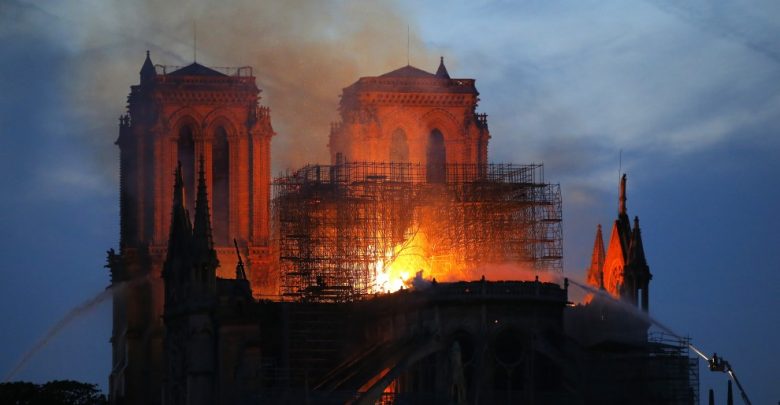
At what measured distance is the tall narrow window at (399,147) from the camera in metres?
136

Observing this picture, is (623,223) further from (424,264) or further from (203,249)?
(203,249)

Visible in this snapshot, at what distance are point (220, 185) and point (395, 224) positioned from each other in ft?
58.4

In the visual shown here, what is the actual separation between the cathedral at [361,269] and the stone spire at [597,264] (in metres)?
0.17

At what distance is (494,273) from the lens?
12562cm

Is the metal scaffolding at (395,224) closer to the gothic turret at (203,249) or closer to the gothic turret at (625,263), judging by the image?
the gothic turret at (625,263)

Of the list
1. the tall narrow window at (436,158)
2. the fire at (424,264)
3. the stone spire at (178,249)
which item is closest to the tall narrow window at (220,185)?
the tall narrow window at (436,158)

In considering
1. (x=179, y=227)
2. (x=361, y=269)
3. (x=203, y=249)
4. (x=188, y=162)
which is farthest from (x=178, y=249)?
(x=188, y=162)

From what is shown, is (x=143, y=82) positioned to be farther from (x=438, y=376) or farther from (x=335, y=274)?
(x=438, y=376)

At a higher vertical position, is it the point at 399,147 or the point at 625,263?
the point at 399,147

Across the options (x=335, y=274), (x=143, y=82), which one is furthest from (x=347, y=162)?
(x=143, y=82)

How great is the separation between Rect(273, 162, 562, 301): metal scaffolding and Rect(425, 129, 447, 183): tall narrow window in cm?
255

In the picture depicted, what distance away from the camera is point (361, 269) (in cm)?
12900

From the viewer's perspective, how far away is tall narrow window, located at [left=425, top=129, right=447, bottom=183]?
135 m

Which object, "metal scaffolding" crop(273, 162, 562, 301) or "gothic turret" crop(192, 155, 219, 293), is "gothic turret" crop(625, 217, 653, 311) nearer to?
"metal scaffolding" crop(273, 162, 562, 301)
